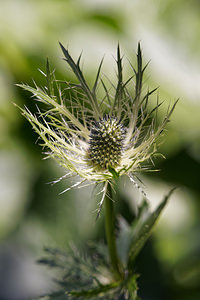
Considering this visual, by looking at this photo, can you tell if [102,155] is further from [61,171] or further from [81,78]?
[61,171]

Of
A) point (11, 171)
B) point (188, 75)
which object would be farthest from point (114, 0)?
point (11, 171)

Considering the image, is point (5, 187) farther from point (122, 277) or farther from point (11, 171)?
point (122, 277)

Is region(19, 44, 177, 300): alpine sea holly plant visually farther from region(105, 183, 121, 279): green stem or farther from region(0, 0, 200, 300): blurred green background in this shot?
region(0, 0, 200, 300): blurred green background

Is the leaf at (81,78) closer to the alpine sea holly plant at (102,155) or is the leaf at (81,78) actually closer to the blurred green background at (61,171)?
the alpine sea holly plant at (102,155)

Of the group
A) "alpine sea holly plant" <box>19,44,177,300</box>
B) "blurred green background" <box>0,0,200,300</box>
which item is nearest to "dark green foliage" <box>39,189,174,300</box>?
"alpine sea holly plant" <box>19,44,177,300</box>

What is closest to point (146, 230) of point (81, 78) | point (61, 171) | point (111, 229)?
point (111, 229)

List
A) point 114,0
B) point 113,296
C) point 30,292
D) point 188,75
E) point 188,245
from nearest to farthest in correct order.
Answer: point 113,296
point 30,292
point 188,245
point 188,75
point 114,0
